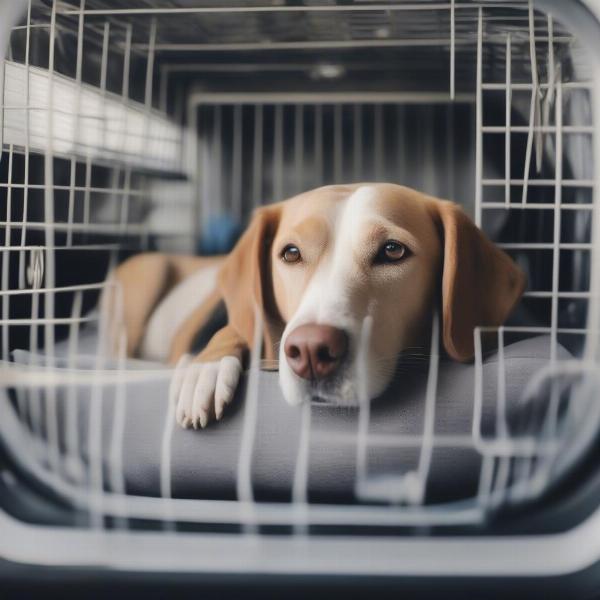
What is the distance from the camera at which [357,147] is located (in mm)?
1893

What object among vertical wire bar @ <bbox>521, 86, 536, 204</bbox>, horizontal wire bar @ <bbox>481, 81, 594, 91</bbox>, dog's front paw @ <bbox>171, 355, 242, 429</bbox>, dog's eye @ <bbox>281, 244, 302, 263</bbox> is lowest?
dog's front paw @ <bbox>171, 355, 242, 429</bbox>

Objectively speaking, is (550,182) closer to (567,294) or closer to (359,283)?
(567,294)

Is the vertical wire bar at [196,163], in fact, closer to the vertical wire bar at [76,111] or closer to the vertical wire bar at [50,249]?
the vertical wire bar at [76,111]

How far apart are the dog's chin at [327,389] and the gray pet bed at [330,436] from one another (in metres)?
0.02

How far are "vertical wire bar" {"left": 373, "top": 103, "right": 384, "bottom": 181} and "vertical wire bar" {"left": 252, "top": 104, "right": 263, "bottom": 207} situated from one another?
0.33m

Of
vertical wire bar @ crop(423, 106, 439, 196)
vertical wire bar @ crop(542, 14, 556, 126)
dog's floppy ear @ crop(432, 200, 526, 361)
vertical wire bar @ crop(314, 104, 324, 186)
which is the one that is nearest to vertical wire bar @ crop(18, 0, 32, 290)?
dog's floppy ear @ crop(432, 200, 526, 361)

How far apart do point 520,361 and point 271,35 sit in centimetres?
77

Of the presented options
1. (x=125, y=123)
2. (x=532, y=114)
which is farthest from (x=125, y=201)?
(x=532, y=114)

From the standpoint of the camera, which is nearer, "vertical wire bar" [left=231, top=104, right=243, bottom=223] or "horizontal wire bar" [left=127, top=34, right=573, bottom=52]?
"horizontal wire bar" [left=127, top=34, right=573, bottom=52]

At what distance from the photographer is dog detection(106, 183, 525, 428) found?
3.04ft

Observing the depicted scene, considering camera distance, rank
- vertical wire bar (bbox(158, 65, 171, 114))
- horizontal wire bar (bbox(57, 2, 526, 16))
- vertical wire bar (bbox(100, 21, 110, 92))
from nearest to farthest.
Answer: horizontal wire bar (bbox(57, 2, 526, 16))
vertical wire bar (bbox(100, 21, 110, 92))
vertical wire bar (bbox(158, 65, 171, 114))

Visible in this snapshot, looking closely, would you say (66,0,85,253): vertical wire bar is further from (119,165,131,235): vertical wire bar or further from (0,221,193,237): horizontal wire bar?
(119,165,131,235): vertical wire bar

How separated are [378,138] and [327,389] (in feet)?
3.73

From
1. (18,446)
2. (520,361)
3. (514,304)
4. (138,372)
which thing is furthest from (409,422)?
(18,446)
